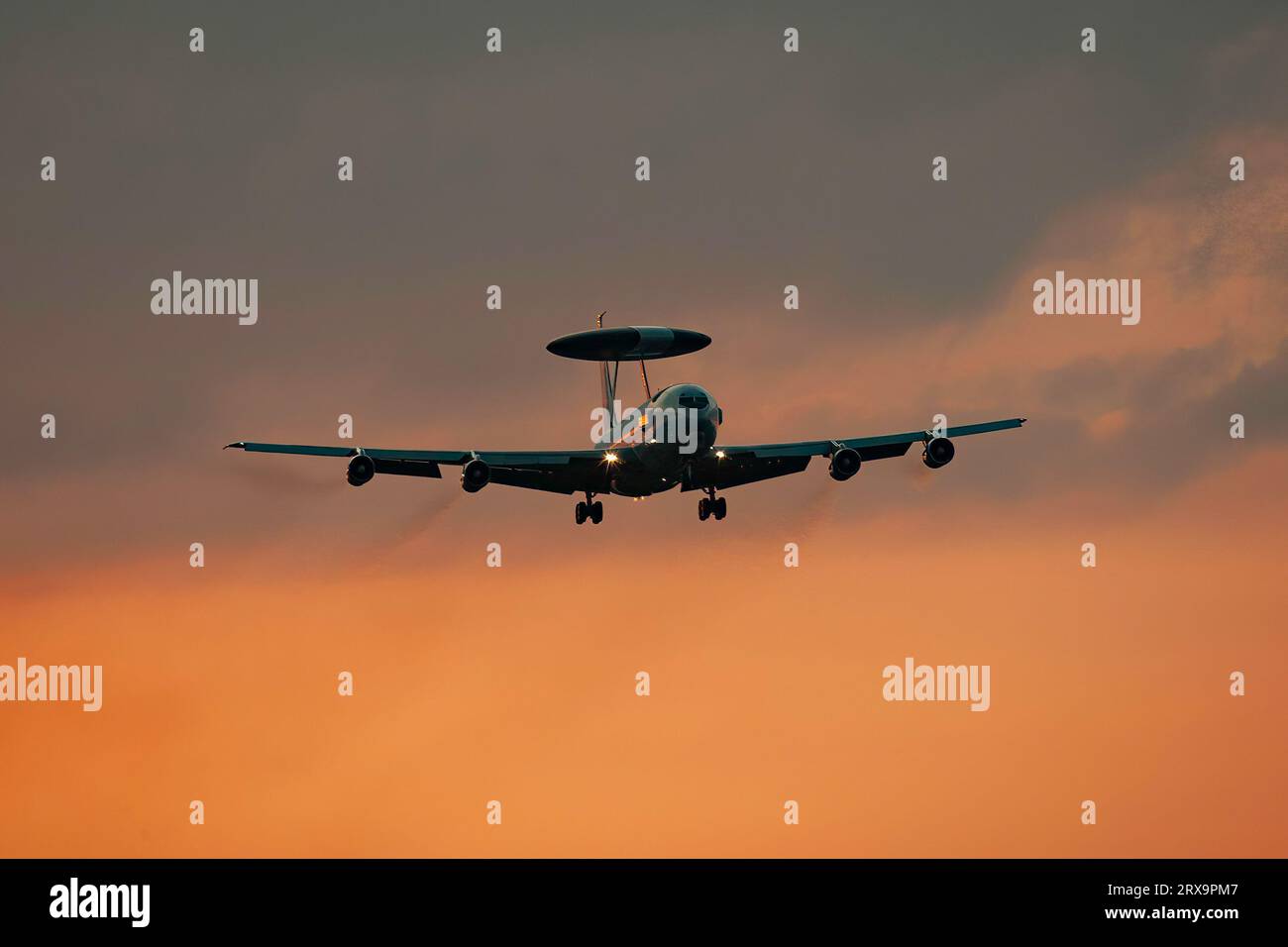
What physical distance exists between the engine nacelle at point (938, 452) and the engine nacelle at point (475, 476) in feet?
91.3

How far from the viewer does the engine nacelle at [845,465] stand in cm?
10062

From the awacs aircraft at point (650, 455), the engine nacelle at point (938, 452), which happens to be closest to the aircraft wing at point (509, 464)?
the awacs aircraft at point (650, 455)

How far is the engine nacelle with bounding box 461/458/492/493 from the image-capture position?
96688 millimetres

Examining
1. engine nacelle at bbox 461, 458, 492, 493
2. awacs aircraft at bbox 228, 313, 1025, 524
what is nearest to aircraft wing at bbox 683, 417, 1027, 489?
awacs aircraft at bbox 228, 313, 1025, 524

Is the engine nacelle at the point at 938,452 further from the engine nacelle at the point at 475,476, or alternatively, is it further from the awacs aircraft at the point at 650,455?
the engine nacelle at the point at 475,476

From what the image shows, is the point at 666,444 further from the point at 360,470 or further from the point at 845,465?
the point at 360,470

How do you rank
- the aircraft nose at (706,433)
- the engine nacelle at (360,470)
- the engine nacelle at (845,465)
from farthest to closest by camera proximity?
the engine nacelle at (845,465) < the aircraft nose at (706,433) < the engine nacelle at (360,470)

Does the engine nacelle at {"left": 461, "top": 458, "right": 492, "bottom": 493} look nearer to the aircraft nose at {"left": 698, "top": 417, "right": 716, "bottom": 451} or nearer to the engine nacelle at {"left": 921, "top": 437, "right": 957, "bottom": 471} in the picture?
the aircraft nose at {"left": 698, "top": 417, "right": 716, "bottom": 451}

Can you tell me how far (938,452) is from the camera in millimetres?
101125

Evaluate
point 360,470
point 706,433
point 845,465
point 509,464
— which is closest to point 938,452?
point 845,465

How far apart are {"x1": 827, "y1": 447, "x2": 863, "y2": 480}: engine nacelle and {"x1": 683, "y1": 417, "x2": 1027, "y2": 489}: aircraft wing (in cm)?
105
